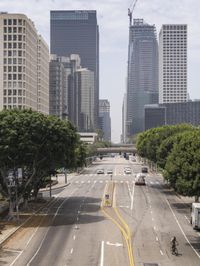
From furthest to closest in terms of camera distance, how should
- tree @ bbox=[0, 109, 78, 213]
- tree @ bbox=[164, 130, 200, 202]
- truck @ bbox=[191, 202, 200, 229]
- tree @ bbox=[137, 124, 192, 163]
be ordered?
tree @ bbox=[137, 124, 192, 163]
tree @ bbox=[0, 109, 78, 213]
truck @ bbox=[191, 202, 200, 229]
tree @ bbox=[164, 130, 200, 202]

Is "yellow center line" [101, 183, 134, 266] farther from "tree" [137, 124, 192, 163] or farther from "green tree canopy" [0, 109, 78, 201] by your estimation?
"tree" [137, 124, 192, 163]

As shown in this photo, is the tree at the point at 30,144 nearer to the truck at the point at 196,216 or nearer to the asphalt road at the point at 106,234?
the asphalt road at the point at 106,234

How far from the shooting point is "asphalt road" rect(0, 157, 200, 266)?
45156mm

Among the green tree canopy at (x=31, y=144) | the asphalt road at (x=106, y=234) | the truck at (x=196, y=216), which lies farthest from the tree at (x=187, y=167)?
the green tree canopy at (x=31, y=144)

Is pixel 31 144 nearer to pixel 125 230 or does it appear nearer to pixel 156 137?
pixel 125 230

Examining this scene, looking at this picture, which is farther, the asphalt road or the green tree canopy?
the green tree canopy

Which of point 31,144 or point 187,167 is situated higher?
point 31,144

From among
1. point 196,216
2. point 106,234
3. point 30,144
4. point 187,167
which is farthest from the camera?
point 30,144

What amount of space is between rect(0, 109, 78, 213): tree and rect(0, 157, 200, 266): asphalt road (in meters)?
6.14

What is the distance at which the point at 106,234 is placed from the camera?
56625 mm

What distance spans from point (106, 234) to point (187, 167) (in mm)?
10574

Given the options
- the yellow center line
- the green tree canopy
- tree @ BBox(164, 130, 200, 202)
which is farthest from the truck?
the green tree canopy

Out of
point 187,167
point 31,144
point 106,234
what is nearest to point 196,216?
point 187,167

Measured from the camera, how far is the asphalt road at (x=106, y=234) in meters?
45.2
